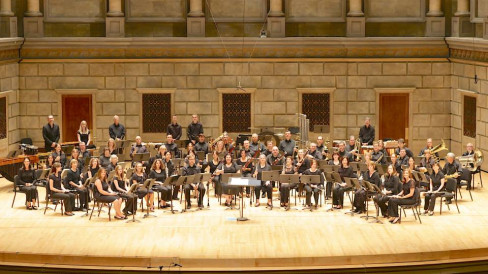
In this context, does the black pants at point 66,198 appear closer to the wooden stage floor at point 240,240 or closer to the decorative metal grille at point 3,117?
the wooden stage floor at point 240,240

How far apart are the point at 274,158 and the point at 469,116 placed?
7.35 meters

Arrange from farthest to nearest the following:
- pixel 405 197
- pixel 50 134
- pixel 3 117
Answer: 1. pixel 3 117
2. pixel 50 134
3. pixel 405 197

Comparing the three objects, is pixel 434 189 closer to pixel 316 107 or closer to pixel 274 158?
pixel 274 158

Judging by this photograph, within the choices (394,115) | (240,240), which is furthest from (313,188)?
(394,115)

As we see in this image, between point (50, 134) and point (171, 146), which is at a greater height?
point (50, 134)

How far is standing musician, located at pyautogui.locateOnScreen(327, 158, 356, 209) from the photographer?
20312 mm

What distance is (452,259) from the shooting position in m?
16.3

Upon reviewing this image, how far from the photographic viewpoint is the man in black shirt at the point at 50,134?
958 inches

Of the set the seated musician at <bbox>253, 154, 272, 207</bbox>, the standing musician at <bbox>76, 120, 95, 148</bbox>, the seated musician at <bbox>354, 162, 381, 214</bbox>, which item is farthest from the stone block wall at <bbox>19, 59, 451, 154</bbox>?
the seated musician at <bbox>354, 162, 381, 214</bbox>

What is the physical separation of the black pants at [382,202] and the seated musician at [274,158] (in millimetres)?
3115

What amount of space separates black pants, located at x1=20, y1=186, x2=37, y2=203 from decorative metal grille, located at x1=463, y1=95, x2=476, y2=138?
1248cm

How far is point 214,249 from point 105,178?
3582 millimetres

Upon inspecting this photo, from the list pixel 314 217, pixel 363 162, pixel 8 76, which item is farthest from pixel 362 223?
pixel 8 76

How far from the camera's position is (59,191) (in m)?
19.8
